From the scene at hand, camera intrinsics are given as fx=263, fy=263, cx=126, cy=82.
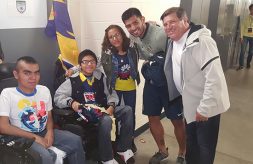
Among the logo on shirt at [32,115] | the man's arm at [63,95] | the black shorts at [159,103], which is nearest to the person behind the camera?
the logo on shirt at [32,115]

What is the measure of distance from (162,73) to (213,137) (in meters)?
0.65

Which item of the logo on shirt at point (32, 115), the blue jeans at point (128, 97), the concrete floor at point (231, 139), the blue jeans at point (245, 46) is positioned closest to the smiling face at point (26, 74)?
the logo on shirt at point (32, 115)

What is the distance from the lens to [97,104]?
7.70 ft

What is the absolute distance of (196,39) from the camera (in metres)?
1.77

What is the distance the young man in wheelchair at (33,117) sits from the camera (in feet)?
5.76

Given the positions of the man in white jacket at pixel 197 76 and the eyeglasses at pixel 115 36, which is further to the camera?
the eyeglasses at pixel 115 36

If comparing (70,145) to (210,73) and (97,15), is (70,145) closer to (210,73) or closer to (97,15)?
(210,73)

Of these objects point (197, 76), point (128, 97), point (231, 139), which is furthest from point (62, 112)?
point (231, 139)

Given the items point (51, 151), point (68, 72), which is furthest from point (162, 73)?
point (51, 151)

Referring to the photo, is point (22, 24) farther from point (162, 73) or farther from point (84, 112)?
point (162, 73)

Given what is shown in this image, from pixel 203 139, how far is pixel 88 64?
1120mm

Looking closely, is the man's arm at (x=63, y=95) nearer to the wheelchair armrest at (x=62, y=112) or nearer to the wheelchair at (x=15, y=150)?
the wheelchair armrest at (x=62, y=112)

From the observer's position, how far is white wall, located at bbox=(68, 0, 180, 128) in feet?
8.68

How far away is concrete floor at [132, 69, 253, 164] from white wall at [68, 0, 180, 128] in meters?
0.44
